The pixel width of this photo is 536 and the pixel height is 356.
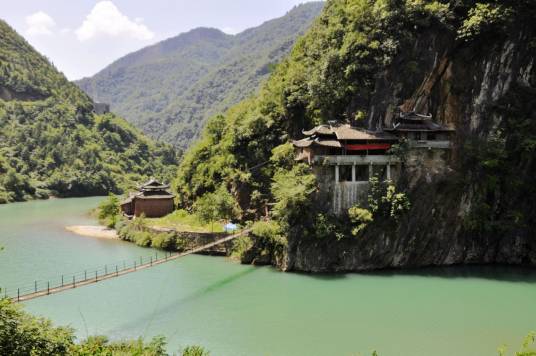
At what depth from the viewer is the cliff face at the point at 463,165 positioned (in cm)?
3059

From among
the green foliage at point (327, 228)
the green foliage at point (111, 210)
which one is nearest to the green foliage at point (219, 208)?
the green foliage at point (327, 228)

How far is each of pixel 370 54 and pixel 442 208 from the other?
1158 centimetres

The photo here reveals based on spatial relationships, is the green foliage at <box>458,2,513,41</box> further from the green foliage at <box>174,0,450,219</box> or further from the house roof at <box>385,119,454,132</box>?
the house roof at <box>385,119,454,132</box>

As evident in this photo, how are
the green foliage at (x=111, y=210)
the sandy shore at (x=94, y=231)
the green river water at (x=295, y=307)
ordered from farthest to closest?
the green foliage at (x=111, y=210)
the sandy shore at (x=94, y=231)
the green river water at (x=295, y=307)

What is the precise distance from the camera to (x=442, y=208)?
31.4 m

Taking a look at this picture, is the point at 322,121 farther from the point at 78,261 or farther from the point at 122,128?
the point at 122,128

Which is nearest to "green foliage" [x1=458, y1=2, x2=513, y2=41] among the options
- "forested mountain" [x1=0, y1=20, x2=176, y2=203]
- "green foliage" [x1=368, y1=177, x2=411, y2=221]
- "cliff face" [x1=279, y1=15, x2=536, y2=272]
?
"cliff face" [x1=279, y1=15, x2=536, y2=272]

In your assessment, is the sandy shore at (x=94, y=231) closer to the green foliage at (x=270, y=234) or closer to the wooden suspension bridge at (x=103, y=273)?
the wooden suspension bridge at (x=103, y=273)

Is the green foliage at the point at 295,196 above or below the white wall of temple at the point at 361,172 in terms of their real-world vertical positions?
below

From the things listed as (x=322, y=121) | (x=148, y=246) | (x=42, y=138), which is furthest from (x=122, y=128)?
(x=322, y=121)

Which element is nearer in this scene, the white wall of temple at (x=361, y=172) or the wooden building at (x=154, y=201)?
the white wall of temple at (x=361, y=172)

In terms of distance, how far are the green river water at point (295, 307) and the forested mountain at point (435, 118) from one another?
5.95 ft

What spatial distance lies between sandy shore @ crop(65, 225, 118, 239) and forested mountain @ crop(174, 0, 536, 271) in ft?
48.2

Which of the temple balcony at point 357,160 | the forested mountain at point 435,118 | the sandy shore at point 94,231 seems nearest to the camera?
the forested mountain at point 435,118
